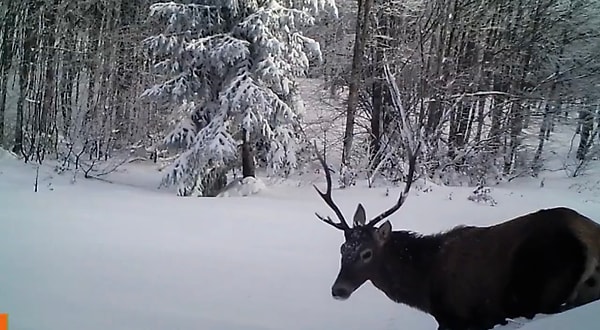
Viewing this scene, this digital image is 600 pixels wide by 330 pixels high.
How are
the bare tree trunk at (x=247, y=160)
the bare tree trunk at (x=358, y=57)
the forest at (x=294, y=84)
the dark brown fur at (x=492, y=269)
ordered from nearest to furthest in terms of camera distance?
the dark brown fur at (x=492, y=269) < the forest at (x=294, y=84) < the bare tree trunk at (x=247, y=160) < the bare tree trunk at (x=358, y=57)

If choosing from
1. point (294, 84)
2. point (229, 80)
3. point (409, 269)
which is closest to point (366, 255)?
point (409, 269)

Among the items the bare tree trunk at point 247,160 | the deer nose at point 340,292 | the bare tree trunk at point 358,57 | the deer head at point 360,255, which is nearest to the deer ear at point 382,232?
the deer head at point 360,255

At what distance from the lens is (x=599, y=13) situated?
16.6m

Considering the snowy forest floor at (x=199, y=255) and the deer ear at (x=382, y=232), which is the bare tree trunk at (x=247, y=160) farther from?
the deer ear at (x=382, y=232)

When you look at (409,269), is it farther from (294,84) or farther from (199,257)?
(294,84)

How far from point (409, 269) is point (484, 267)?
1.91 ft

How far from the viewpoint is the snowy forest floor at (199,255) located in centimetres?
461

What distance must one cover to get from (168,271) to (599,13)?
16.6 m

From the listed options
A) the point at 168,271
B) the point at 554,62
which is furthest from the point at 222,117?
the point at 554,62

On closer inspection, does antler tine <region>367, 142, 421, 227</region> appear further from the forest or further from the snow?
the forest

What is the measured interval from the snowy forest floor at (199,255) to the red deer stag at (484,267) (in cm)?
38

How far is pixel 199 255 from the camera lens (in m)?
6.63

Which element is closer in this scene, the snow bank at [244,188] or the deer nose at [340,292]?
the deer nose at [340,292]

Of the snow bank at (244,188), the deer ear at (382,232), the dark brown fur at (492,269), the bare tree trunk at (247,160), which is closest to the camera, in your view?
the dark brown fur at (492,269)
